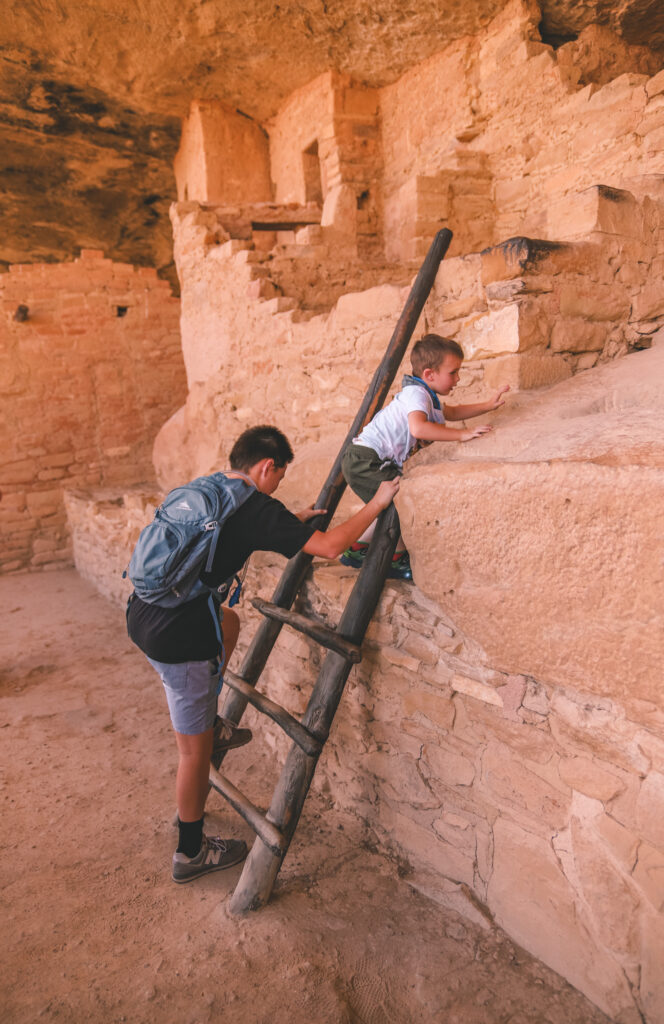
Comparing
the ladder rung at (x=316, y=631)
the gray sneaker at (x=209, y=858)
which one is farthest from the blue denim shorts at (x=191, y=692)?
the gray sneaker at (x=209, y=858)

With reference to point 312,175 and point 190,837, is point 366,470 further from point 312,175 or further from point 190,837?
point 312,175

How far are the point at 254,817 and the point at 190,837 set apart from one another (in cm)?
29

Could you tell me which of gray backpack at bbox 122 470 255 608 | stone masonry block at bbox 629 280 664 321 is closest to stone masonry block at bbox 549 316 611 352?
stone masonry block at bbox 629 280 664 321

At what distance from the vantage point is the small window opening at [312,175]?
7.18 meters

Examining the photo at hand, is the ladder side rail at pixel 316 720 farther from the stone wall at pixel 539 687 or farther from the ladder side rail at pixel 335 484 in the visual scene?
the ladder side rail at pixel 335 484

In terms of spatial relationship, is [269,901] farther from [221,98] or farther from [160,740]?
[221,98]

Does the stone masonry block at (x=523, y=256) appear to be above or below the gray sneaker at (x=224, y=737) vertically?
above

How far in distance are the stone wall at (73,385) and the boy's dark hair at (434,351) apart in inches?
223

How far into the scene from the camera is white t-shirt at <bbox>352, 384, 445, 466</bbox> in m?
2.16

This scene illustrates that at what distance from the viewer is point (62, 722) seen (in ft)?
10.9

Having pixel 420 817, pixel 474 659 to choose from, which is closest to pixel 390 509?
pixel 474 659

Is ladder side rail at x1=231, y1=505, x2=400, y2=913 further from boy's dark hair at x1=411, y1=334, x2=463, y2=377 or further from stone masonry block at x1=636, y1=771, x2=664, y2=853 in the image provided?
stone masonry block at x1=636, y1=771, x2=664, y2=853

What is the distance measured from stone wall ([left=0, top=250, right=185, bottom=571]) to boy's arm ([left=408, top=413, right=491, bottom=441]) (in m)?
5.79

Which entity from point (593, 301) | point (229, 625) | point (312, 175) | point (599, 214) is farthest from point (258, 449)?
point (312, 175)
